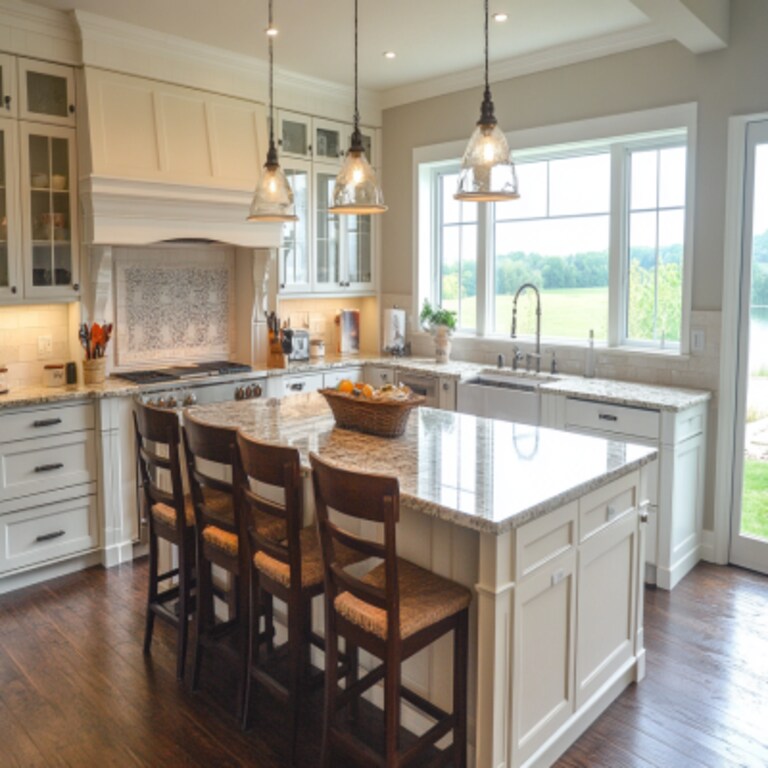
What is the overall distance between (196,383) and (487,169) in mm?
2562

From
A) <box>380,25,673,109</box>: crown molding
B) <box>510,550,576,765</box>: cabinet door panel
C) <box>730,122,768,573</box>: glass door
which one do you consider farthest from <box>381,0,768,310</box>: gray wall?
<box>510,550,576,765</box>: cabinet door panel

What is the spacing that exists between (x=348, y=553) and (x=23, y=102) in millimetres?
3182

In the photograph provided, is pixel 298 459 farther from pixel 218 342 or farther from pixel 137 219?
pixel 218 342

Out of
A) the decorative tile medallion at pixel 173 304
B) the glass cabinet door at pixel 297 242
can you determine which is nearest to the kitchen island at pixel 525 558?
the decorative tile medallion at pixel 173 304

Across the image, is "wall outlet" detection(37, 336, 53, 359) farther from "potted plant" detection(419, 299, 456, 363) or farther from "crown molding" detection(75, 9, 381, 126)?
"potted plant" detection(419, 299, 456, 363)

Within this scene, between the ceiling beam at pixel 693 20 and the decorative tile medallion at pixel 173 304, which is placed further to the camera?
the decorative tile medallion at pixel 173 304

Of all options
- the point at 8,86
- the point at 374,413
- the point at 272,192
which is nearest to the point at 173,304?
the point at 8,86

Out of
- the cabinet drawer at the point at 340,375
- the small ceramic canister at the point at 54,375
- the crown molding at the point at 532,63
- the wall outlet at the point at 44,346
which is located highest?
the crown molding at the point at 532,63

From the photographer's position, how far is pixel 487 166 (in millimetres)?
2590

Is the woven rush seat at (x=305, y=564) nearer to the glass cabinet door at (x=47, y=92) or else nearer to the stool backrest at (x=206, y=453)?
the stool backrest at (x=206, y=453)

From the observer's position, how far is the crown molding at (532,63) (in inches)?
171

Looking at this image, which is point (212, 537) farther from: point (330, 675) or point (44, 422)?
point (44, 422)

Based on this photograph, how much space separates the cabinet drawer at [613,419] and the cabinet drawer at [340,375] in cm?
176

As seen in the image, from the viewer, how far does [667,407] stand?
381 cm
